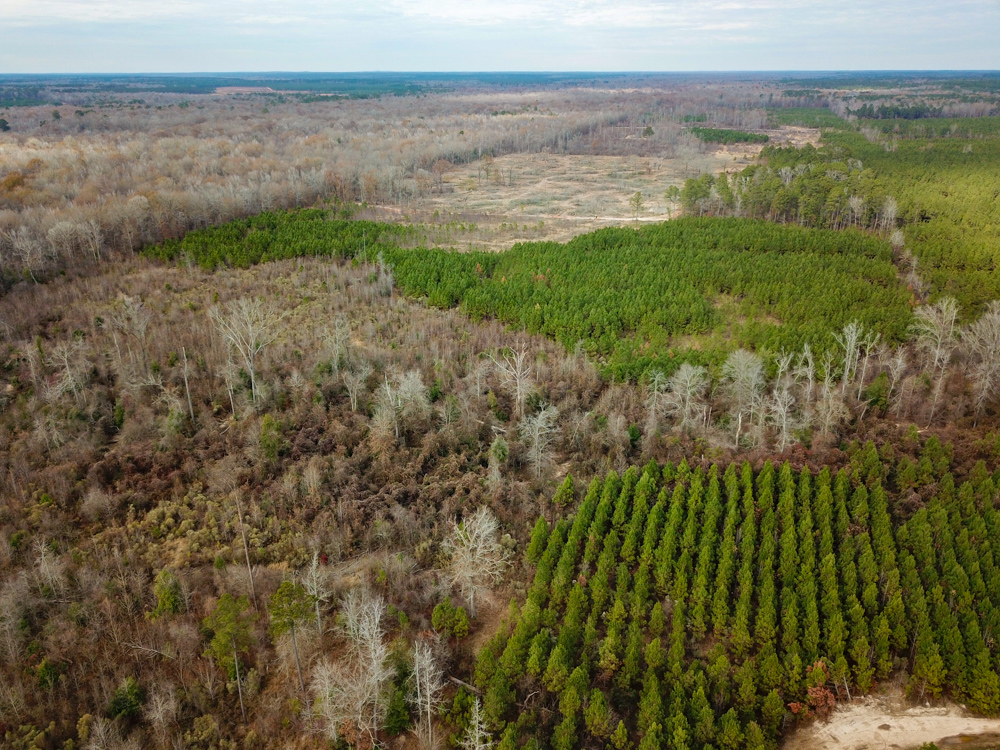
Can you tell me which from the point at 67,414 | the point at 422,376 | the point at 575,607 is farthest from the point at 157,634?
the point at 422,376

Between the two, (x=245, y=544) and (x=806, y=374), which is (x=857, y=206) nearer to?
(x=806, y=374)

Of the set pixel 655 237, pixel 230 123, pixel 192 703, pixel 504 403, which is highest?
pixel 230 123

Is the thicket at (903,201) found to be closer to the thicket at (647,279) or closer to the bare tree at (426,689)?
the thicket at (647,279)

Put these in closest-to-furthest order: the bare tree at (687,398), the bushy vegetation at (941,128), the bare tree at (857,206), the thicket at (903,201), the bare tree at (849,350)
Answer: the bare tree at (849,350), the bare tree at (687,398), the thicket at (903,201), the bare tree at (857,206), the bushy vegetation at (941,128)

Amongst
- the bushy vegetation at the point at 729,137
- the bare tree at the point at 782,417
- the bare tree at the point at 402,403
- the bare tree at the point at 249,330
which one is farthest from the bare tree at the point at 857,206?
the bushy vegetation at the point at 729,137

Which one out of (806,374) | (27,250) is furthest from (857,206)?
(27,250)

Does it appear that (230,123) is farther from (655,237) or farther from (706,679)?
(706,679)
